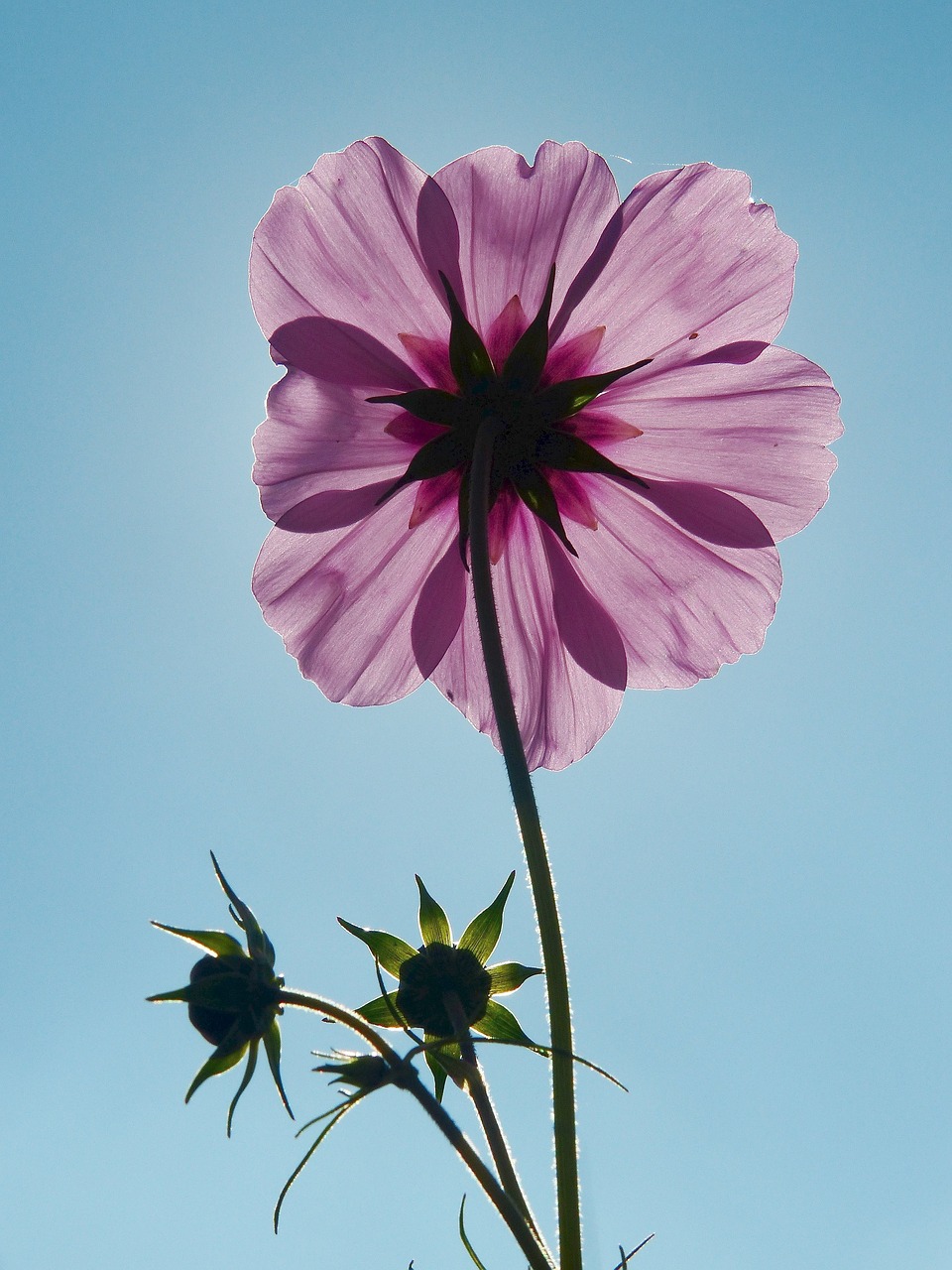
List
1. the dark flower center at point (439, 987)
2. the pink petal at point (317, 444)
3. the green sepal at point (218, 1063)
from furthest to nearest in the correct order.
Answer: the pink petal at point (317, 444) < the dark flower center at point (439, 987) < the green sepal at point (218, 1063)

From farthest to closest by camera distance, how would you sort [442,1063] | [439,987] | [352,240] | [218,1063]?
[352,240] < [439,987] < [218,1063] < [442,1063]

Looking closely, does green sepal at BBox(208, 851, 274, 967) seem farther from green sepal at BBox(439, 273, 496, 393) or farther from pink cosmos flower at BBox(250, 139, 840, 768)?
green sepal at BBox(439, 273, 496, 393)

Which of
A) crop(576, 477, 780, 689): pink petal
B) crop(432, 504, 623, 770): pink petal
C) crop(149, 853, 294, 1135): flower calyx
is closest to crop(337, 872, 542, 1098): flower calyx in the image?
crop(149, 853, 294, 1135): flower calyx

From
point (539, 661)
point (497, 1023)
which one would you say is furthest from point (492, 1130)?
point (539, 661)

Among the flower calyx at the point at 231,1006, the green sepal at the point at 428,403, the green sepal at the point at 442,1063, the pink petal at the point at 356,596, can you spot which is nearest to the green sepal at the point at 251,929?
the flower calyx at the point at 231,1006

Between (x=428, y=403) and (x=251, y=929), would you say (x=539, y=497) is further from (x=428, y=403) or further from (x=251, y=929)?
(x=251, y=929)

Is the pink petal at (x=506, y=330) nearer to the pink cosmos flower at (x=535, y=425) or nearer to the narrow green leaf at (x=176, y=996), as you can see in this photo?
the pink cosmos flower at (x=535, y=425)
